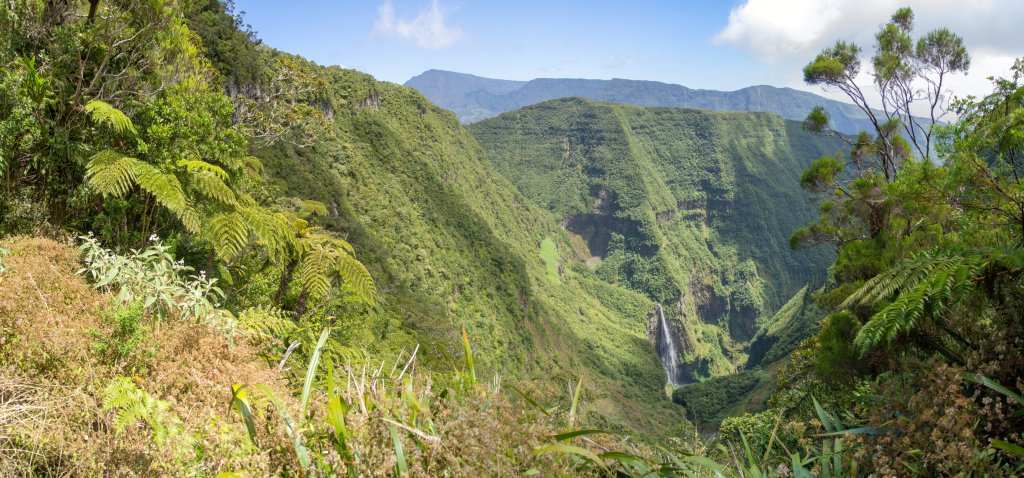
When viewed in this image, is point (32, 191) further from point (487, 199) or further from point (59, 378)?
point (487, 199)

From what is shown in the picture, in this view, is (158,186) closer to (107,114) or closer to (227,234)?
(107,114)

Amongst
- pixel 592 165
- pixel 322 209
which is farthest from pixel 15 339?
pixel 592 165

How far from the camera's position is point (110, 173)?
4.21 meters

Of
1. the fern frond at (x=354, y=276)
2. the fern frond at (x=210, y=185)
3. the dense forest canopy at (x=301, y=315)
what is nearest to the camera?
the dense forest canopy at (x=301, y=315)

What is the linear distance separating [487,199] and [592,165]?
63.8 m

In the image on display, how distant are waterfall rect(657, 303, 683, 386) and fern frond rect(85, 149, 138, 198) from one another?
113454 millimetres

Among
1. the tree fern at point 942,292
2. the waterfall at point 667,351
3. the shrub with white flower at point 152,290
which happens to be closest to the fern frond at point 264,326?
the shrub with white flower at point 152,290

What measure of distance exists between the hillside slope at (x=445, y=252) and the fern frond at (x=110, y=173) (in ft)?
32.7

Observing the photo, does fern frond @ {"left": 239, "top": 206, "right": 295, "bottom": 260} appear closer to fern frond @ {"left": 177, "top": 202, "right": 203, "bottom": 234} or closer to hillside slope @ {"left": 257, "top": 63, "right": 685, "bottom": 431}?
fern frond @ {"left": 177, "top": 202, "right": 203, "bottom": 234}

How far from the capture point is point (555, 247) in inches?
4318

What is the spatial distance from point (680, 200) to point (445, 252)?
387 feet

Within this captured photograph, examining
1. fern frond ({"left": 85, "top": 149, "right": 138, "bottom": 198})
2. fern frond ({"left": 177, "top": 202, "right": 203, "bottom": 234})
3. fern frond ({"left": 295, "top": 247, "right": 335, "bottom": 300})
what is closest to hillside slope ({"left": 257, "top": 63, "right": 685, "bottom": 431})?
fern frond ({"left": 295, "top": 247, "right": 335, "bottom": 300})

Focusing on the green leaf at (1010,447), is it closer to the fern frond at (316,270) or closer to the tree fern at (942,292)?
the tree fern at (942,292)

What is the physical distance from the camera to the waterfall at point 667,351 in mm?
111062
